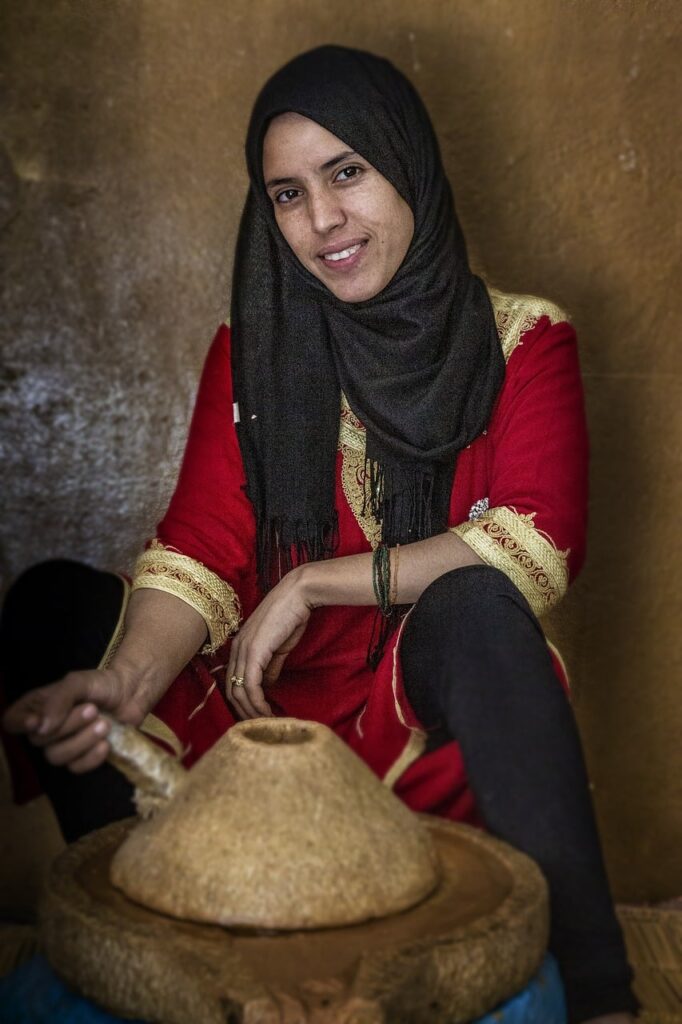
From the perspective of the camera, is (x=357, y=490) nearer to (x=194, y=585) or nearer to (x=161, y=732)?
(x=194, y=585)

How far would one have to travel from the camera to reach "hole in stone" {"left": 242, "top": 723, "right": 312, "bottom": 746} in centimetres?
125

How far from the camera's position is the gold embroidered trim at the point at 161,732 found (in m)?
1.60

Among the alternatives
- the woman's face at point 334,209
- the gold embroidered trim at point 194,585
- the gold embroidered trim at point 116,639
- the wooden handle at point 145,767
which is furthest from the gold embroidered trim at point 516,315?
the wooden handle at point 145,767

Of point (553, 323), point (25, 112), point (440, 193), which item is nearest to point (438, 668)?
point (553, 323)

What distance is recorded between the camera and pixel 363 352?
1852 mm

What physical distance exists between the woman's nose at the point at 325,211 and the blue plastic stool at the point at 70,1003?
44.0 inches

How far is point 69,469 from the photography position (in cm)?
219

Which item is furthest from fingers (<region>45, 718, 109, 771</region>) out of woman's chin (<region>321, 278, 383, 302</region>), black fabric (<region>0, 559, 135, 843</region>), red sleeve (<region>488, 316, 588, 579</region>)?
woman's chin (<region>321, 278, 383, 302</region>)

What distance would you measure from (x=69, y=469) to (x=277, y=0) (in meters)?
Answer: 0.98

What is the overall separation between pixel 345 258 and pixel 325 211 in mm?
87

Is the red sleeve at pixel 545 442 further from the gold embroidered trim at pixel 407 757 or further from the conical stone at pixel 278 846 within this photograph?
the conical stone at pixel 278 846

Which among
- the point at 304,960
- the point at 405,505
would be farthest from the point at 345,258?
the point at 304,960

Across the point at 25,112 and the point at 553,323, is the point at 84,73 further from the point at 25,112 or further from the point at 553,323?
the point at 553,323

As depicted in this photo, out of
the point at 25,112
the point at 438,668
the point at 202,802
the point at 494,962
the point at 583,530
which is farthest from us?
the point at 25,112
